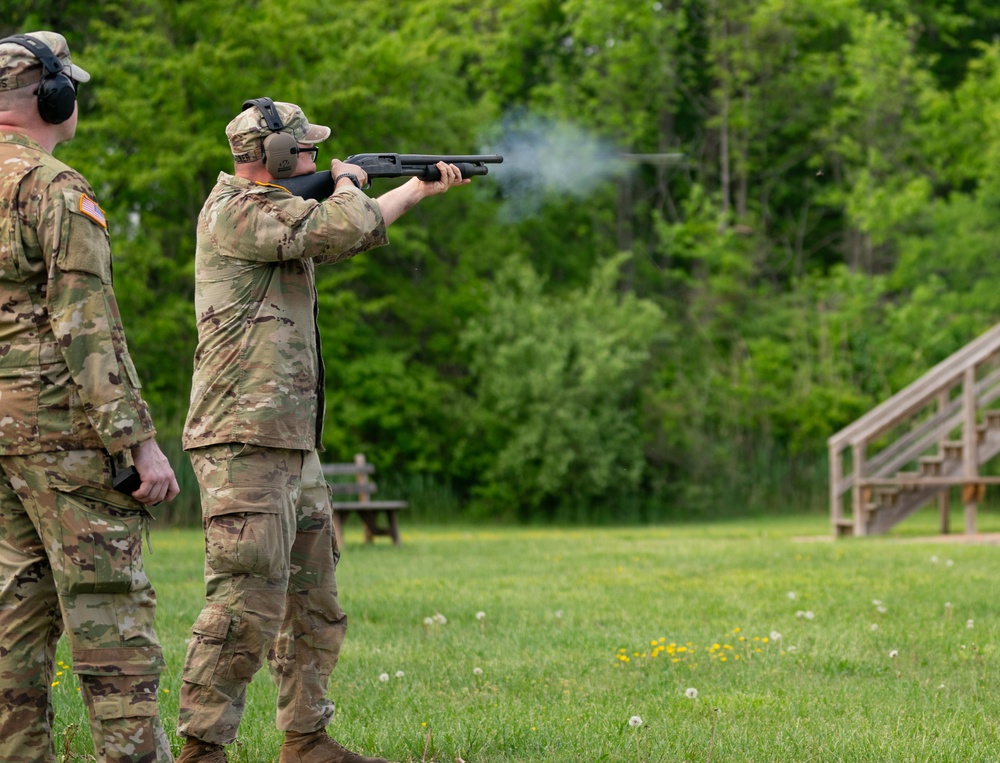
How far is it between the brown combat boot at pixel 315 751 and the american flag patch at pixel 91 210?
1960 millimetres

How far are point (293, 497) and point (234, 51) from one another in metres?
20.8

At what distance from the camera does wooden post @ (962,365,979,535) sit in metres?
15.5

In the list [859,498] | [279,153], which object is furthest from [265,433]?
[859,498]

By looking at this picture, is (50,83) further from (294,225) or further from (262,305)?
(262,305)

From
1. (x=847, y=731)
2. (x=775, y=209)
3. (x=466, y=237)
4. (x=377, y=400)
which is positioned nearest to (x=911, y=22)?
(x=775, y=209)

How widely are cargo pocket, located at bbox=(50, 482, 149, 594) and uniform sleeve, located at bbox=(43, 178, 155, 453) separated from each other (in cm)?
16

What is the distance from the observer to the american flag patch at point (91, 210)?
3.61m

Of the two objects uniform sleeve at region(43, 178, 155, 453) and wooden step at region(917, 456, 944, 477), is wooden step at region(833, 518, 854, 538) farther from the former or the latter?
uniform sleeve at region(43, 178, 155, 453)

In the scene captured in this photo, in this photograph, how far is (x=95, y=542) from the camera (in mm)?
3527

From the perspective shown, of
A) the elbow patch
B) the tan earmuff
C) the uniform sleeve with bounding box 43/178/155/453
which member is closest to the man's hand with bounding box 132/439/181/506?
the uniform sleeve with bounding box 43/178/155/453

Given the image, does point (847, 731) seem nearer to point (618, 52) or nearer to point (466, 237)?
point (466, 237)

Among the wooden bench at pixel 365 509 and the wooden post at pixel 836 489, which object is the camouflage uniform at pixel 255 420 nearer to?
the wooden bench at pixel 365 509

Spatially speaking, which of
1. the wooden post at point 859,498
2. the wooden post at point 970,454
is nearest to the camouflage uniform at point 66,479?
the wooden post at point 859,498

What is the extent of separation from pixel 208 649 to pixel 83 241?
145 centimetres
